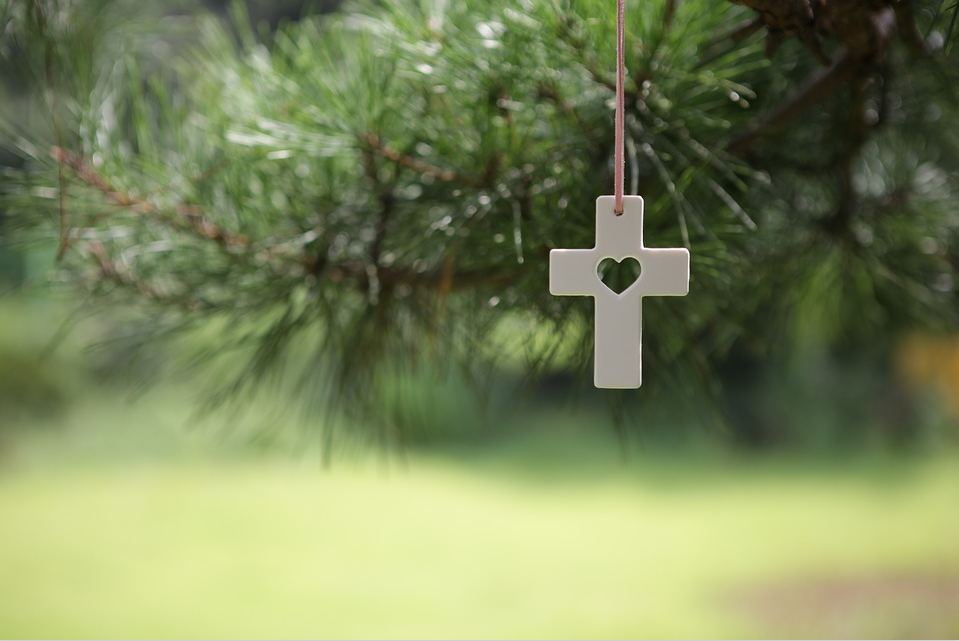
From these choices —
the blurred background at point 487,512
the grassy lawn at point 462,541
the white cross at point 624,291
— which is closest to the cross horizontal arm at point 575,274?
the white cross at point 624,291

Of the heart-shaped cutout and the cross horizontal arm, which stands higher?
the heart-shaped cutout

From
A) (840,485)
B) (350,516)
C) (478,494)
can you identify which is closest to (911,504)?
(840,485)

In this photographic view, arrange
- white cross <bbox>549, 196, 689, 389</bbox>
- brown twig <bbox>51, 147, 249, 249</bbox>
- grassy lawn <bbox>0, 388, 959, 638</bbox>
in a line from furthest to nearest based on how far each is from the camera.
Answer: grassy lawn <bbox>0, 388, 959, 638</bbox>
brown twig <bbox>51, 147, 249, 249</bbox>
white cross <bbox>549, 196, 689, 389</bbox>

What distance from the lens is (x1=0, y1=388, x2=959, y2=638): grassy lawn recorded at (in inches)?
62.3

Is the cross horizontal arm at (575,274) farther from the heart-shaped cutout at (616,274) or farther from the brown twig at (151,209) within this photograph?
the brown twig at (151,209)

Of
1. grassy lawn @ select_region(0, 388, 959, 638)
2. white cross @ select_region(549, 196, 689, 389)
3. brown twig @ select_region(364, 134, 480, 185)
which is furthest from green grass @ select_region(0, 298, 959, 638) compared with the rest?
white cross @ select_region(549, 196, 689, 389)

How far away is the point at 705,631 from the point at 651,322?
50.6 inches

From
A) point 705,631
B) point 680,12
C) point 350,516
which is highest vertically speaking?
point 680,12

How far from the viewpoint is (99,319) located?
6.32 feet

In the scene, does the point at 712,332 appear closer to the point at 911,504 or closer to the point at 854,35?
the point at 854,35

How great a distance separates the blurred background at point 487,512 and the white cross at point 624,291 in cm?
109

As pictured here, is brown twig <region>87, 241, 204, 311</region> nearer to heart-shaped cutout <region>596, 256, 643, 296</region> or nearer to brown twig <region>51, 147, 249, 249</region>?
brown twig <region>51, 147, 249, 249</region>

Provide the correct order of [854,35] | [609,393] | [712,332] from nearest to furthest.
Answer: [854,35] < [609,393] < [712,332]

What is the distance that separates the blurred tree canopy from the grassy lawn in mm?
1110
